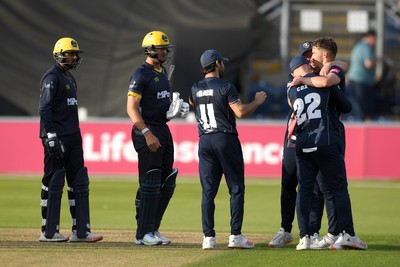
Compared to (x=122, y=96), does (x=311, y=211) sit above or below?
below

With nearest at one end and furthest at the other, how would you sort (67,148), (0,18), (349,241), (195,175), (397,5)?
(349,241) → (67,148) → (195,175) → (0,18) → (397,5)

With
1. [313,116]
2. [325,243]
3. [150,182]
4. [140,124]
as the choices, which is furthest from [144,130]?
[325,243]

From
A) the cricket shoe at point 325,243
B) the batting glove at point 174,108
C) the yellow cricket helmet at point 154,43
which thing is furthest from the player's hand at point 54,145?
the cricket shoe at point 325,243

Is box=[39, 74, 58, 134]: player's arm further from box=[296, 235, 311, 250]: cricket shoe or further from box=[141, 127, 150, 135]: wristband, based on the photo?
box=[296, 235, 311, 250]: cricket shoe

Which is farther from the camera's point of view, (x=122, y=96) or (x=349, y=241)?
(x=122, y=96)

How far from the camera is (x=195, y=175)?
24.6m

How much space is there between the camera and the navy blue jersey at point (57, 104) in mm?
13461

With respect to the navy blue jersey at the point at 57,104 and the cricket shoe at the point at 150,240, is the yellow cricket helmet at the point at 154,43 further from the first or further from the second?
the cricket shoe at the point at 150,240

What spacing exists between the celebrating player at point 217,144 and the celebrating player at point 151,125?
0.46 metres

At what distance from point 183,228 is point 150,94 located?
289cm

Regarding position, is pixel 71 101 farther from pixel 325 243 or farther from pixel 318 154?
pixel 325 243

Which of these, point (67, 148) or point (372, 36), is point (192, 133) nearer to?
point (372, 36)

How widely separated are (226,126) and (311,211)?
58.0 inches

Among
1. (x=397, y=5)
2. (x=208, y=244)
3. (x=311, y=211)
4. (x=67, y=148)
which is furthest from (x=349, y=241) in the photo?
(x=397, y=5)
